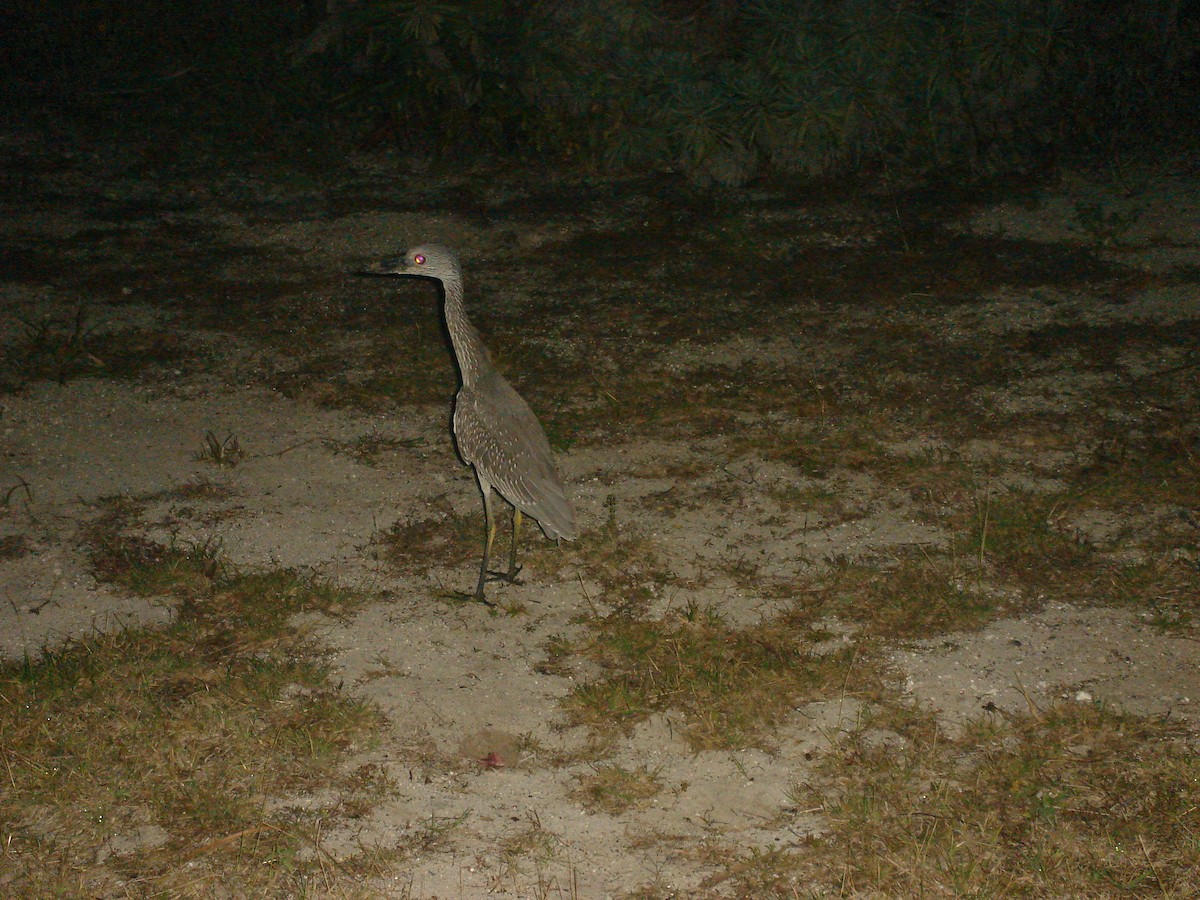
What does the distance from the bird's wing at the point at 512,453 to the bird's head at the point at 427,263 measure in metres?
0.69

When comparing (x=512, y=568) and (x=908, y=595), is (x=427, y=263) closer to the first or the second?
(x=512, y=568)

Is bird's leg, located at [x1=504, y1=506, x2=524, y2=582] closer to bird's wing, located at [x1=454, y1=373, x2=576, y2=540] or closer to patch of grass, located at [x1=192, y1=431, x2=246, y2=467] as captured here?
bird's wing, located at [x1=454, y1=373, x2=576, y2=540]

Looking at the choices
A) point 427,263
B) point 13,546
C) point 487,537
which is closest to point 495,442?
point 487,537

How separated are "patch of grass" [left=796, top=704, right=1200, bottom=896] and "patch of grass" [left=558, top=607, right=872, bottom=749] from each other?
1.28ft

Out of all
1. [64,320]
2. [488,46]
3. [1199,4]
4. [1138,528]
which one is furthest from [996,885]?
[1199,4]

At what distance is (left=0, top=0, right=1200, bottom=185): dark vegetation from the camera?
39.7ft

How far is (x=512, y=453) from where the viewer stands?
19.8 ft

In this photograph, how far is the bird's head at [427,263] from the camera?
646 cm

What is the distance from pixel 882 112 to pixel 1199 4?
12.9ft

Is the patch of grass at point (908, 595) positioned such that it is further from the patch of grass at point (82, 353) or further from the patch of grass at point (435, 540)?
the patch of grass at point (82, 353)

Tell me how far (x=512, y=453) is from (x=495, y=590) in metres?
0.72

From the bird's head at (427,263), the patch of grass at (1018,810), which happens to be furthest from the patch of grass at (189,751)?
the patch of grass at (1018,810)

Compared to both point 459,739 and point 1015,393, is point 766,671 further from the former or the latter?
point 1015,393

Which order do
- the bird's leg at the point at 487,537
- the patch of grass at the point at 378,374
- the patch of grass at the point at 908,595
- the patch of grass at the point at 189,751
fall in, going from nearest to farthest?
1. the patch of grass at the point at 189,751
2. the patch of grass at the point at 908,595
3. the bird's leg at the point at 487,537
4. the patch of grass at the point at 378,374
